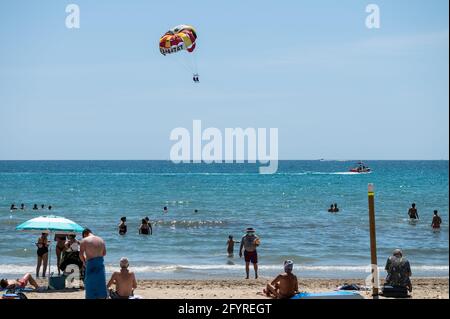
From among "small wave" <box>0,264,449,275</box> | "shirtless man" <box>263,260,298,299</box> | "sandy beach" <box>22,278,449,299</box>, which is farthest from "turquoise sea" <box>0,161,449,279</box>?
"shirtless man" <box>263,260,298,299</box>

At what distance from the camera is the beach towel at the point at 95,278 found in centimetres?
1070

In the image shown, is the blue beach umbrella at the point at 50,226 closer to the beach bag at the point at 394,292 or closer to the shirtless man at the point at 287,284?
the shirtless man at the point at 287,284

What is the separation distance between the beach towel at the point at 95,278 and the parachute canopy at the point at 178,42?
1585cm

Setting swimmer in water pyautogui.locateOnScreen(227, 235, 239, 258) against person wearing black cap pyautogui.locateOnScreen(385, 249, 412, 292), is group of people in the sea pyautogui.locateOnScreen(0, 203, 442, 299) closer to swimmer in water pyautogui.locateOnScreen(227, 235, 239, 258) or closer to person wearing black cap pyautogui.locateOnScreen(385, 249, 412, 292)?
person wearing black cap pyautogui.locateOnScreen(385, 249, 412, 292)

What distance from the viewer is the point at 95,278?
10727mm

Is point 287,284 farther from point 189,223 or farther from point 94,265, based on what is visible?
point 189,223

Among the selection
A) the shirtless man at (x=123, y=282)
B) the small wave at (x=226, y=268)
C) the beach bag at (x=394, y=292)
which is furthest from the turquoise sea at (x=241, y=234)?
the shirtless man at (x=123, y=282)

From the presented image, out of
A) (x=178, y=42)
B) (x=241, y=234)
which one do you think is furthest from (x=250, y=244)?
(x=241, y=234)

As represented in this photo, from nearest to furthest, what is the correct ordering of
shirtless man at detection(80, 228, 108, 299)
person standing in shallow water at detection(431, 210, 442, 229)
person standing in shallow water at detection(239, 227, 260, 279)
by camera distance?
shirtless man at detection(80, 228, 108, 299) < person standing in shallow water at detection(239, 227, 260, 279) < person standing in shallow water at detection(431, 210, 442, 229)

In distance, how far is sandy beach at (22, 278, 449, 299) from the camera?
13.5 meters

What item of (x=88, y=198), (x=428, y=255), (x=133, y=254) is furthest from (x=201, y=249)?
(x=88, y=198)

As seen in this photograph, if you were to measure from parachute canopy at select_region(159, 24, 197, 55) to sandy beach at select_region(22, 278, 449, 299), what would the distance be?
36.1 feet

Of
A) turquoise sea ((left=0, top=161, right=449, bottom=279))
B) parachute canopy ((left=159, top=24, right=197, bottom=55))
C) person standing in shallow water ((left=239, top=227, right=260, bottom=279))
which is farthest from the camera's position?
parachute canopy ((left=159, top=24, right=197, bottom=55))


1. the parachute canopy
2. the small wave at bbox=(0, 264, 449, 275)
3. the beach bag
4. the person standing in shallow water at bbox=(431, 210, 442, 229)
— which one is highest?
the parachute canopy
